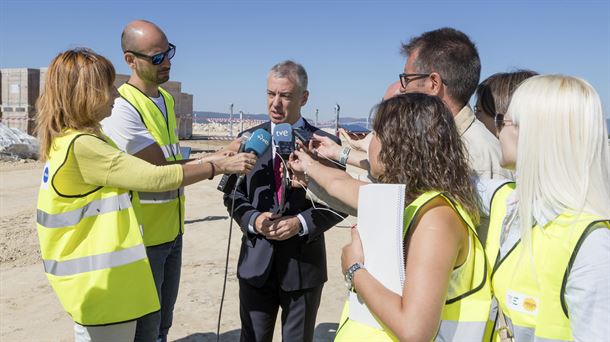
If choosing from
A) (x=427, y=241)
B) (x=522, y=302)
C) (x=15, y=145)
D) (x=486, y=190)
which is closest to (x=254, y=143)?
(x=486, y=190)

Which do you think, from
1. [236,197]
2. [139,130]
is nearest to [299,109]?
[236,197]

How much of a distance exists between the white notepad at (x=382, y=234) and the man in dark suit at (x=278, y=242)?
4.52 ft

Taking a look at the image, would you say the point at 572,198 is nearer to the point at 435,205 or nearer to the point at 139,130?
the point at 435,205

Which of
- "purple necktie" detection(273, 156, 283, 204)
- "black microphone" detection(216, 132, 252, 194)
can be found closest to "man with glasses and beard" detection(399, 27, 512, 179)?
"purple necktie" detection(273, 156, 283, 204)

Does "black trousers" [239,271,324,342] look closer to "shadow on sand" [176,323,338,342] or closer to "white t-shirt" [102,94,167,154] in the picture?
"white t-shirt" [102,94,167,154]

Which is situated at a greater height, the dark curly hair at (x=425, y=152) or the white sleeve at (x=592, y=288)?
the dark curly hair at (x=425, y=152)

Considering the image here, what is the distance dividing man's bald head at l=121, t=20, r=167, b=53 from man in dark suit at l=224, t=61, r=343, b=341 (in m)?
0.87

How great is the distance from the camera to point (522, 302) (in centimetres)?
159

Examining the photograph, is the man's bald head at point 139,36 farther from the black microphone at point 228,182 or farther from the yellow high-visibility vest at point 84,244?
the yellow high-visibility vest at point 84,244

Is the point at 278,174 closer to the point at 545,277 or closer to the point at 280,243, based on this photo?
the point at 280,243

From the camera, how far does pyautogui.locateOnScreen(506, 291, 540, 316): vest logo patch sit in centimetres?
155

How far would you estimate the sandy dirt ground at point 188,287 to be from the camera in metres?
4.68

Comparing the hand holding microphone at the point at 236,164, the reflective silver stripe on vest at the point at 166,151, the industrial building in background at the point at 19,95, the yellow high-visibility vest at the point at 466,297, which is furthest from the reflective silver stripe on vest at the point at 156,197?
the industrial building in background at the point at 19,95

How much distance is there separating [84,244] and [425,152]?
5.55 ft
